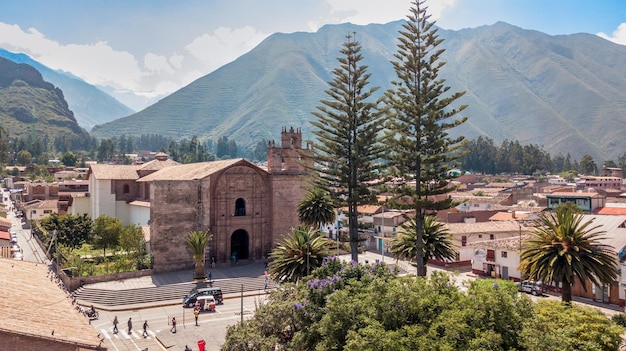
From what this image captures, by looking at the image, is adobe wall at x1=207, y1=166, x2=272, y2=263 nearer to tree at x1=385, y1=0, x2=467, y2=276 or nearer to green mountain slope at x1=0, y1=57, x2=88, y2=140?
tree at x1=385, y1=0, x2=467, y2=276

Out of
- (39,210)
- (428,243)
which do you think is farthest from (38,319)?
(39,210)

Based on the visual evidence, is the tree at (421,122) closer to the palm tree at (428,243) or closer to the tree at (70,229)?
the palm tree at (428,243)

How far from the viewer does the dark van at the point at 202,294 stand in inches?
1013

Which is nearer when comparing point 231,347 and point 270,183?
point 231,347

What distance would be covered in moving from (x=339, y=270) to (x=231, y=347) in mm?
4160

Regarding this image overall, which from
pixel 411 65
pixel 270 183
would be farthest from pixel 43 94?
pixel 411 65

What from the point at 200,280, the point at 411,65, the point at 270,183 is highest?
the point at 411,65

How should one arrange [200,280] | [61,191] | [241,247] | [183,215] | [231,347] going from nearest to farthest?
[231,347] → [200,280] → [183,215] → [241,247] → [61,191]

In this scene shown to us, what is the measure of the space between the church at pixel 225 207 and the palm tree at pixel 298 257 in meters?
9.44

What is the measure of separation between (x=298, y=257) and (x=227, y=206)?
15139mm

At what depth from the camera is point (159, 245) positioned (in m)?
30.7

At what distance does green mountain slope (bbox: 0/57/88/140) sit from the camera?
150375 mm

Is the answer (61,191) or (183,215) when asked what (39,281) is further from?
(61,191)

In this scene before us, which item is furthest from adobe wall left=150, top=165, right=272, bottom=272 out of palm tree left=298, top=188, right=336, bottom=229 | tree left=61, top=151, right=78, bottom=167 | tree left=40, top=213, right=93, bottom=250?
tree left=61, top=151, right=78, bottom=167
